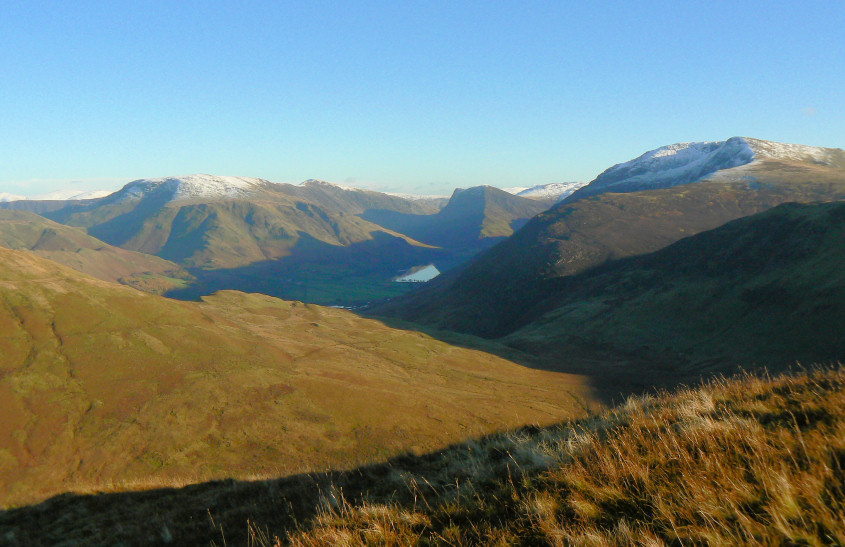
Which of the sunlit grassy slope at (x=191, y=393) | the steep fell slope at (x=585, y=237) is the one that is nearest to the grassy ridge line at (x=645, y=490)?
the sunlit grassy slope at (x=191, y=393)

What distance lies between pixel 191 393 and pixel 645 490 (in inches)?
2046

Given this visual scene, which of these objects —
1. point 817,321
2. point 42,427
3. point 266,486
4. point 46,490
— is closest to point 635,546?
point 266,486

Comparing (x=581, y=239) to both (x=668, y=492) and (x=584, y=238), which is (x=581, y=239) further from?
(x=668, y=492)

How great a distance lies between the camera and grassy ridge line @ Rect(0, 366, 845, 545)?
3.90 meters

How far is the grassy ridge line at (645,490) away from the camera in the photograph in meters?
3.90

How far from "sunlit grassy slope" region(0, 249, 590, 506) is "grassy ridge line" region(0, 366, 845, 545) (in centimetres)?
1933

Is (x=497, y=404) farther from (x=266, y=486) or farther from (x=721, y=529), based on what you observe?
(x=721, y=529)

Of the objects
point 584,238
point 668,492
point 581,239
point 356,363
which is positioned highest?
point 668,492

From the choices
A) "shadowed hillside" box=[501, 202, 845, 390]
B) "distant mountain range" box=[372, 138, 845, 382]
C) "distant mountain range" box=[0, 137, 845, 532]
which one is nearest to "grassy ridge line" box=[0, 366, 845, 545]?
"distant mountain range" box=[0, 137, 845, 532]

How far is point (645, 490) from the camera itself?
478 centimetres

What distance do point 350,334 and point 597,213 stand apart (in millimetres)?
135861

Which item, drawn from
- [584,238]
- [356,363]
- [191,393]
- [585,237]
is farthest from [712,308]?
[191,393]

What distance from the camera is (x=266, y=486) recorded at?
11.6 metres

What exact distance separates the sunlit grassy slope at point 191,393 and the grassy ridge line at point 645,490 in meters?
19.3
